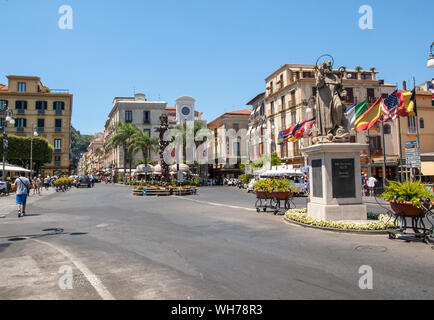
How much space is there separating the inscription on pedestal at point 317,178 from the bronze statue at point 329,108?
0.77m

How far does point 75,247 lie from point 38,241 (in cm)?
147

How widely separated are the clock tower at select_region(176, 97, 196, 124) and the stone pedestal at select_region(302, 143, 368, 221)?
6362 cm

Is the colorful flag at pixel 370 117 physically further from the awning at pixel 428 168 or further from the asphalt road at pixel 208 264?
the asphalt road at pixel 208 264

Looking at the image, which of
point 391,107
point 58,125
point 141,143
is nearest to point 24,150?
point 58,125

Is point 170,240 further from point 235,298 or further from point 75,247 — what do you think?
point 235,298

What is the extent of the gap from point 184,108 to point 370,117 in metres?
55.7

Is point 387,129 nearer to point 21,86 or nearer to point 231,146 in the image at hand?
point 231,146

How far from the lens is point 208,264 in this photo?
572 centimetres

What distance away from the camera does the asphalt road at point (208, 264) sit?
4.37 metres

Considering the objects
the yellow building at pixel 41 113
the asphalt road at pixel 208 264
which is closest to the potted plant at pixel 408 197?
the asphalt road at pixel 208 264

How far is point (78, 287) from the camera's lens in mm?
4543

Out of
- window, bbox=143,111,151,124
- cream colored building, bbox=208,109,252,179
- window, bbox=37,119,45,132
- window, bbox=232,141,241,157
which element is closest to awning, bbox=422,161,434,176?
cream colored building, bbox=208,109,252,179

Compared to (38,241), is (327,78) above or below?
above
